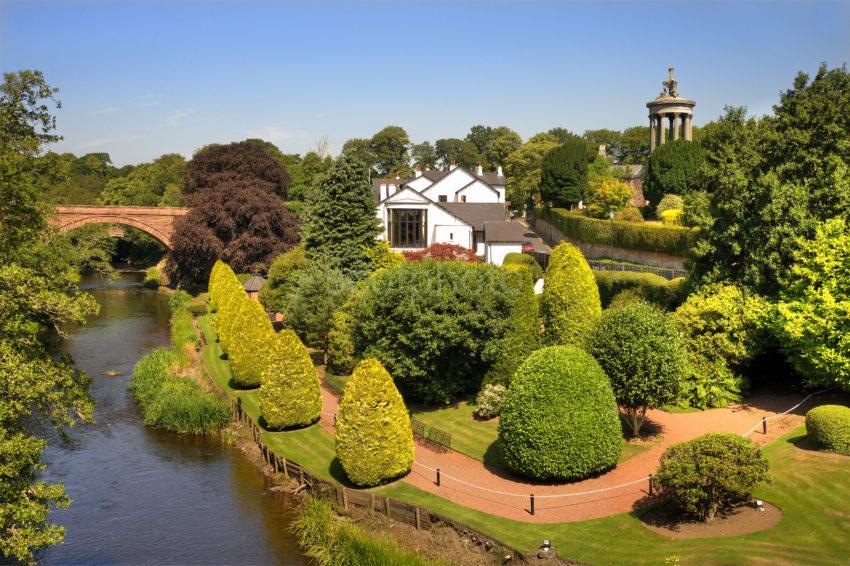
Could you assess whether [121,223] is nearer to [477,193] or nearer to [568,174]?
[477,193]

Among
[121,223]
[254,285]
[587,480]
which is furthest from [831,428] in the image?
[121,223]

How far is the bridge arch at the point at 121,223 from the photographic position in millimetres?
71750

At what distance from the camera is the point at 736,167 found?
32094 mm

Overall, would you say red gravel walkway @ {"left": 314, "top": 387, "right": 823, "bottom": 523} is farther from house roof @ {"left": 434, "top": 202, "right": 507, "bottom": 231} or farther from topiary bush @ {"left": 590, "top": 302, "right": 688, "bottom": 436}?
house roof @ {"left": 434, "top": 202, "right": 507, "bottom": 231}

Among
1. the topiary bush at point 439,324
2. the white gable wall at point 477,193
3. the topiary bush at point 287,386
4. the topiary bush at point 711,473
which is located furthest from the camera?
the white gable wall at point 477,193

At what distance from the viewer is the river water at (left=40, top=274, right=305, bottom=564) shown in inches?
875

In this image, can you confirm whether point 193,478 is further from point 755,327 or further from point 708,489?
point 755,327

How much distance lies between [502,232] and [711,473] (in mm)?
41778

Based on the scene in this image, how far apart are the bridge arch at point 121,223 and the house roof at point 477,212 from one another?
30.4 m

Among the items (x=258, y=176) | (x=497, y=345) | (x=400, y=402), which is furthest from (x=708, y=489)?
(x=258, y=176)

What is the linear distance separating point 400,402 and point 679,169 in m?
48.7

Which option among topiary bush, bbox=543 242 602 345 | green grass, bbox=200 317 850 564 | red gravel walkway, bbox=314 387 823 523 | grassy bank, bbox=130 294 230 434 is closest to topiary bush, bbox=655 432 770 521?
green grass, bbox=200 317 850 564

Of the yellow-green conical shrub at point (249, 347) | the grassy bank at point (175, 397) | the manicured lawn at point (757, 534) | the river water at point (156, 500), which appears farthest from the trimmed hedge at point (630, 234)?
the river water at point (156, 500)

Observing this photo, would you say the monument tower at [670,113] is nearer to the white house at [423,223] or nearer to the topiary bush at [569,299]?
the white house at [423,223]
